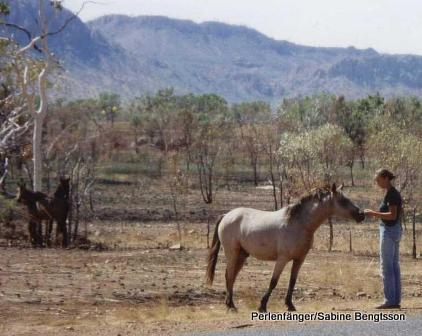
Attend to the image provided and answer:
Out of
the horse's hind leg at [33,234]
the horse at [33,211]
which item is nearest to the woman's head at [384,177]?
the horse at [33,211]

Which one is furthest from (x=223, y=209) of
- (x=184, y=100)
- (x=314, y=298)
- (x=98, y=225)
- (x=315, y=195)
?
(x=184, y=100)

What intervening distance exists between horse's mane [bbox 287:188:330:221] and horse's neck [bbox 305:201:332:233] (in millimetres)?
107

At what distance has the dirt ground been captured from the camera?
11883 millimetres

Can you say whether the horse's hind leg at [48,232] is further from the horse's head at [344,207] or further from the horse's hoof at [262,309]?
the horse's head at [344,207]

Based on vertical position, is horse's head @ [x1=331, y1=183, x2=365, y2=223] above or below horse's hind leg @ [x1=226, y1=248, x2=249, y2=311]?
above

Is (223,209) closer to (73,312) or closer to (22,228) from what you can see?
(22,228)

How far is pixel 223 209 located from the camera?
45.6 m

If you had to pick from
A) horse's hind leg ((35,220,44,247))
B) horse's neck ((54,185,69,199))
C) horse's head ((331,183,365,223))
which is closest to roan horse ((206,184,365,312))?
horse's head ((331,183,365,223))

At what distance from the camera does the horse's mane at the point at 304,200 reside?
41.1ft

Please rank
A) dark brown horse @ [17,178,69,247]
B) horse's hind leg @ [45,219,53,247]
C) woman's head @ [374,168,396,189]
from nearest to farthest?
1. woman's head @ [374,168,396,189]
2. dark brown horse @ [17,178,69,247]
3. horse's hind leg @ [45,219,53,247]

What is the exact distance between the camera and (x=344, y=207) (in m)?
12.4

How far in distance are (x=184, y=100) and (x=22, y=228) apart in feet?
386

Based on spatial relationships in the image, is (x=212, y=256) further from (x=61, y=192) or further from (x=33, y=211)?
(x=33, y=211)

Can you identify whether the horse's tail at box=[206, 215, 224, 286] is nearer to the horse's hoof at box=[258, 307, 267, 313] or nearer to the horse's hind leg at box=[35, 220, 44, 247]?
the horse's hoof at box=[258, 307, 267, 313]
